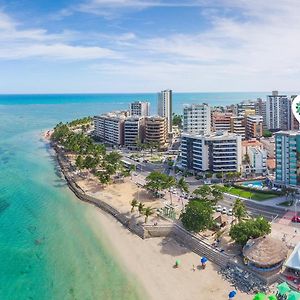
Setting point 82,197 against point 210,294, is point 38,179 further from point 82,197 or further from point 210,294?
point 210,294

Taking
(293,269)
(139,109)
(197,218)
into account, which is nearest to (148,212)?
(197,218)

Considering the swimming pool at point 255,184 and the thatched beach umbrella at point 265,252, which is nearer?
the thatched beach umbrella at point 265,252

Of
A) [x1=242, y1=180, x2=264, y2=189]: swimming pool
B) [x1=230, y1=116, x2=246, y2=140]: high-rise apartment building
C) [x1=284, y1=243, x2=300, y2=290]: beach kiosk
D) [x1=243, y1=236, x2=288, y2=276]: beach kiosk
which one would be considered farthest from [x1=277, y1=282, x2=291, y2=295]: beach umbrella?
[x1=230, y1=116, x2=246, y2=140]: high-rise apartment building

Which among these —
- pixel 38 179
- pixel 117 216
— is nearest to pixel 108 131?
pixel 38 179

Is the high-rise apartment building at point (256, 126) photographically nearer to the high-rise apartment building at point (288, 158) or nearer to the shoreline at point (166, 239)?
the high-rise apartment building at point (288, 158)

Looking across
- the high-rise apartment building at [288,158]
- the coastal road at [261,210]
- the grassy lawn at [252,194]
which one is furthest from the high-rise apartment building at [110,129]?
the coastal road at [261,210]

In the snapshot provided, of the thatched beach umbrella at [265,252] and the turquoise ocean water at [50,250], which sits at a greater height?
the thatched beach umbrella at [265,252]
